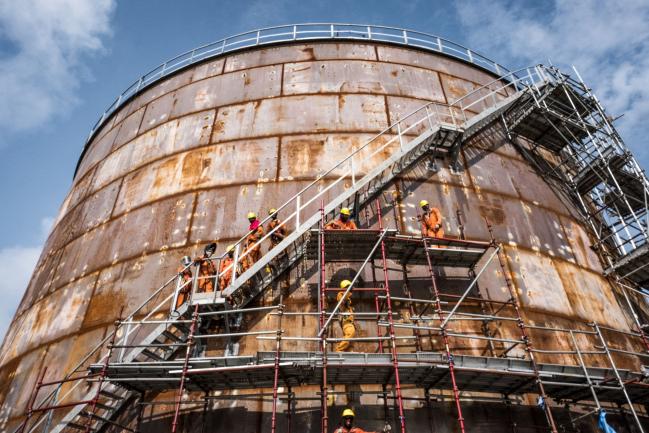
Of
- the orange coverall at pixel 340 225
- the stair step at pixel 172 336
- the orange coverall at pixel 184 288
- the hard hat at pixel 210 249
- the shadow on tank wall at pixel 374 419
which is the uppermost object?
the orange coverall at pixel 340 225

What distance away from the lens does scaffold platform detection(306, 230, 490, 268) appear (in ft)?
24.3

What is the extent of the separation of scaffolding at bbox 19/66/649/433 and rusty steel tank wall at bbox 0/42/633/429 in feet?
1.42

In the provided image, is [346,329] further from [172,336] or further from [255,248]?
[172,336]

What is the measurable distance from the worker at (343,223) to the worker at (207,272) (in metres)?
2.20

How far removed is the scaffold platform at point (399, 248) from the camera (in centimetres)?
739

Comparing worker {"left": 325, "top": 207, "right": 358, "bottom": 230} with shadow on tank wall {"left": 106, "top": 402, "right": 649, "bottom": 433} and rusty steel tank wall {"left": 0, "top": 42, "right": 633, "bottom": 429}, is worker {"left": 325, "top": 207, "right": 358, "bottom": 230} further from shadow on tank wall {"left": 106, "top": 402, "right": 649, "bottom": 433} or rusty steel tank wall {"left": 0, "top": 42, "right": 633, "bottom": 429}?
shadow on tank wall {"left": 106, "top": 402, "right": 649, "bottom": 433}

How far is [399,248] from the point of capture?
764 centimetres

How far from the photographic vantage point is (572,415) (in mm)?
7035

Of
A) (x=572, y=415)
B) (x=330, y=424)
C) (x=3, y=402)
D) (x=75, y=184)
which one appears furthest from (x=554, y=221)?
(x=75, y=184)

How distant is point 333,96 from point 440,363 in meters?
7.11

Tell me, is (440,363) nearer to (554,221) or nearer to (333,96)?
(554,221)

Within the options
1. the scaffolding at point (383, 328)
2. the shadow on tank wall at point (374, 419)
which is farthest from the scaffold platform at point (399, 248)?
the shadow on tank wall at point (374, 419)

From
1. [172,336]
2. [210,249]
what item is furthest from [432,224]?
[172,336]

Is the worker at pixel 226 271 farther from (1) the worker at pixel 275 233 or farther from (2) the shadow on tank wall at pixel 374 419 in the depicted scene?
(2) the shadow on tank wall at pixel 374 419
